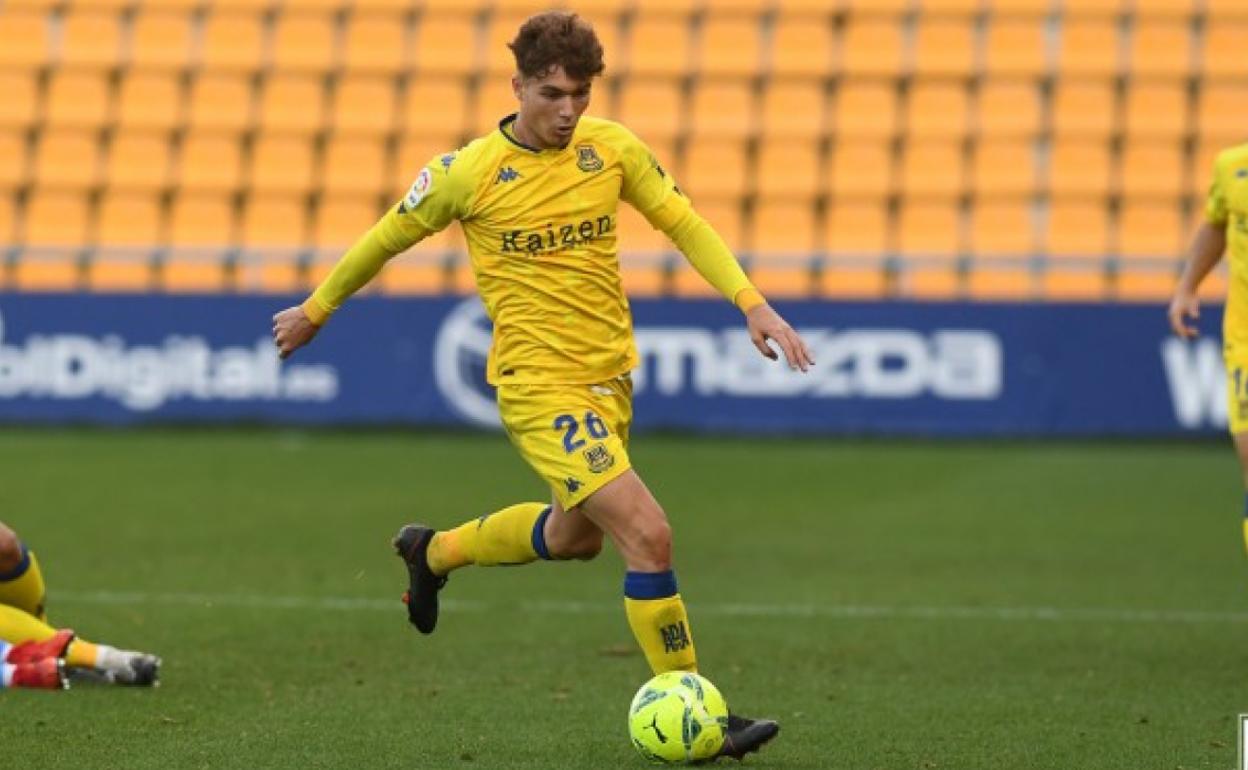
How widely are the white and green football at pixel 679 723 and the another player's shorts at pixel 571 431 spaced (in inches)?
24.8

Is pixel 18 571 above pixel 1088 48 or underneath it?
underneath

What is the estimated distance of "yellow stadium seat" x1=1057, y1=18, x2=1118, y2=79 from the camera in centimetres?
2041

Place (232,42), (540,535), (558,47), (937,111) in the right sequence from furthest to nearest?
(232,42) → (937,111) → (540,535) → (558,47)

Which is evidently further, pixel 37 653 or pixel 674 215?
pixel 37 653

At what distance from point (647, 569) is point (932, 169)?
1413cm

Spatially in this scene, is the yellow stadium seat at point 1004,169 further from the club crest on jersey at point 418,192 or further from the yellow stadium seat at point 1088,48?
the club crest on jersey at point 418,192

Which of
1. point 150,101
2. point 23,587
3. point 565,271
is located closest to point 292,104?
point 150,101

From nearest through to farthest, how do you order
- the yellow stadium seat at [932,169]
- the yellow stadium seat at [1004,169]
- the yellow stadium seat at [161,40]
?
the yellow stadium seat at [1004,169] → the yellow stadium seat at [932,169] → the yellow stadium seat at [161,40]

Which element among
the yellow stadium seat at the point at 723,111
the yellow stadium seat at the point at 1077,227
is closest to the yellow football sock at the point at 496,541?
the yellow stadium seat at the point at 1077,227

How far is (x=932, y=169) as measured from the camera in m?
20.0

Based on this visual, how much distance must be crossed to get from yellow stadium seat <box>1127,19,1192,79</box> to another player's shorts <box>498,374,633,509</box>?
14.8 m

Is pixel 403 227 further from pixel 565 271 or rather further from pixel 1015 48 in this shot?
pixel 1015 48

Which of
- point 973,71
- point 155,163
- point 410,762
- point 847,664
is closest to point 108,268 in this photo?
point 155,163

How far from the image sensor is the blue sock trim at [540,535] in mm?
7211
